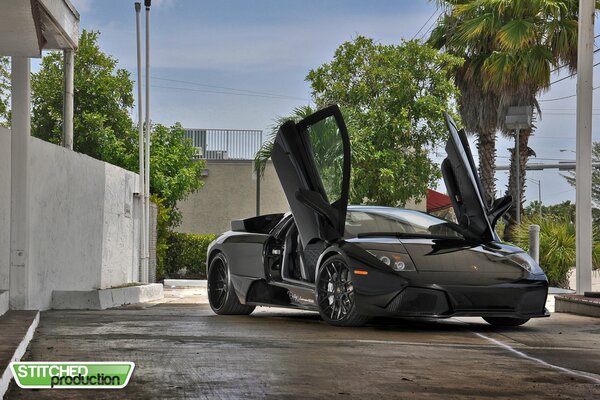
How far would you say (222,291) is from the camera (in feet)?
40.9

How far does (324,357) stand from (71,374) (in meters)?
1.89

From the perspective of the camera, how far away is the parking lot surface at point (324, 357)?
5.99 metres

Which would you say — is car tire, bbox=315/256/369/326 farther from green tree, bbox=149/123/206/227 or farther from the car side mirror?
green tree, bbox=149/123/206/227

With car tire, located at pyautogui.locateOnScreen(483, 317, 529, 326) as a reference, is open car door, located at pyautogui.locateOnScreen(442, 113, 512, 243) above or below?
above

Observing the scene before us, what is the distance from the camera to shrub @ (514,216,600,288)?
80.0 feet

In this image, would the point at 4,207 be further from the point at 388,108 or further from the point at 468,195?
the point at 388,108

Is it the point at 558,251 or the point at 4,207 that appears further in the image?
the point at 558,251

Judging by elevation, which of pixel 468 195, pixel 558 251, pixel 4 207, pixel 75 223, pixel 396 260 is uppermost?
pixel 468 195

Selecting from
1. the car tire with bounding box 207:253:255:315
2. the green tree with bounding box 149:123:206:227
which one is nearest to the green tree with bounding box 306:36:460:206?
the green tree with bounding box 149:123:206:227

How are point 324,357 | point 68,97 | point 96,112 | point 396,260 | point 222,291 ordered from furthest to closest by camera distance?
1. point 96,112
2. point 68,97
3. point 222,291
4. point 396,260
5. point 324,357

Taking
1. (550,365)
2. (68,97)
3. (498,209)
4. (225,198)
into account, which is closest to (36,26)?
(498,209)

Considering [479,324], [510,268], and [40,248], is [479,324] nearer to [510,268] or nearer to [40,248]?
[510,268]

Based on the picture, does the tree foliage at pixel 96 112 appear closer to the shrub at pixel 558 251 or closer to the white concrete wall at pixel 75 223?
the shrub at pixel 558 251

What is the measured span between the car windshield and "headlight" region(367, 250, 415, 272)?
1.84 ft
